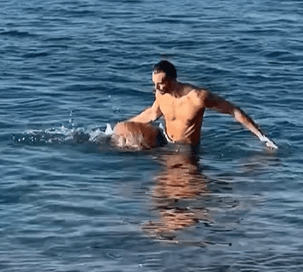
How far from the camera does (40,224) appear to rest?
983 cm

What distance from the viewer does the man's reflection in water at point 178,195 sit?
973cm

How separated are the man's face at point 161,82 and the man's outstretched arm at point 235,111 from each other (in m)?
0.46

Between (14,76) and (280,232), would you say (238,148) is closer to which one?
(280,232)

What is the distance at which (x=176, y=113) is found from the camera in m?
12.3

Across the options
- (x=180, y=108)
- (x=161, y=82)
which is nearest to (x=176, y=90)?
(x=180, y=108)

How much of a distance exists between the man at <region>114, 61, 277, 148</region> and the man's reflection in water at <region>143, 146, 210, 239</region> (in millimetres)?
260

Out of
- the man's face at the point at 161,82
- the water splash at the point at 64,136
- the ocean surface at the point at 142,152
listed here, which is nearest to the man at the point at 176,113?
the man's face at the point at 161,82

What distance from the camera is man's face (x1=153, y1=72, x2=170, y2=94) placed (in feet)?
38.1

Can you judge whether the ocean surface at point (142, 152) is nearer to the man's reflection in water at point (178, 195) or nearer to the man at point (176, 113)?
the man's reflection in water at point (178, 195)

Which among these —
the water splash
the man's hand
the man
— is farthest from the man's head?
the water splash

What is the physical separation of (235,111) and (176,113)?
79 centimetres

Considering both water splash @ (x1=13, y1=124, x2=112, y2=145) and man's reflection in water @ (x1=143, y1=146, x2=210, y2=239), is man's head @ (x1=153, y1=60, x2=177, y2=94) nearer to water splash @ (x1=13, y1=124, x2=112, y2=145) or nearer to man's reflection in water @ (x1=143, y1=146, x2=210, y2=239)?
man's reflection in water @ (x1=143, y1=146, x2=210, y2=239)

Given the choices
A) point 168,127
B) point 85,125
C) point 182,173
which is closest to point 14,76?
point 85,125

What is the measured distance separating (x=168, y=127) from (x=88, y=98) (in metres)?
2.66
